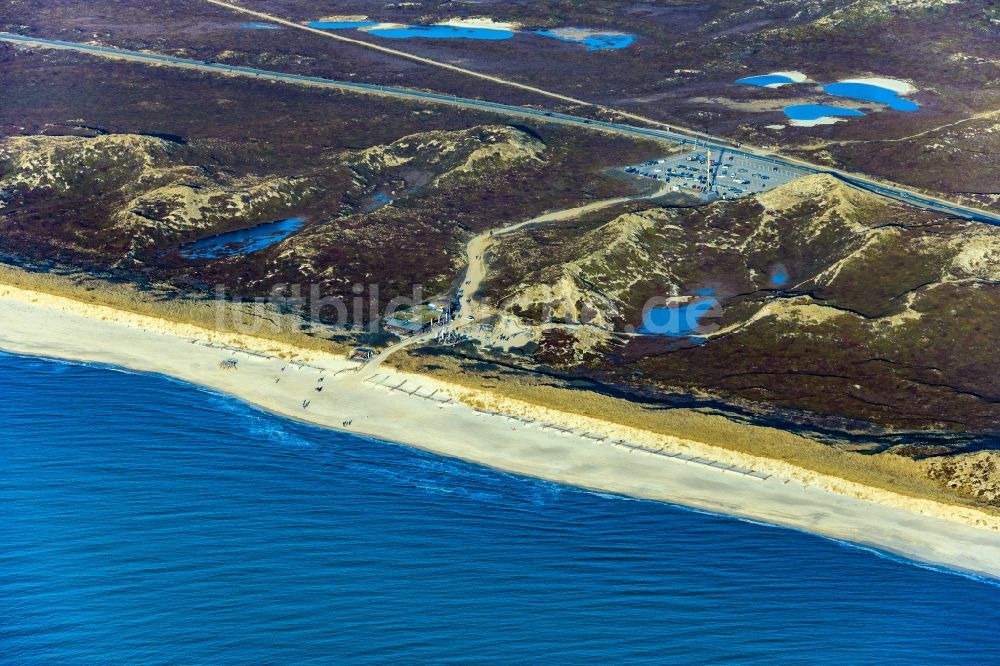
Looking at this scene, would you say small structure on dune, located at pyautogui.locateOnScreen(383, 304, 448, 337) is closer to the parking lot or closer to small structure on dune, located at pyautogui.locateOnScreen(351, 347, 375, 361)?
small structure on dune, located at pyautogui.locateOnScreen(351, 347, 375, 361)

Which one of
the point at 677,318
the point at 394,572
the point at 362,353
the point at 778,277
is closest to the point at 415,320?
the point at 362,353

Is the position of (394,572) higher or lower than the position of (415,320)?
lower

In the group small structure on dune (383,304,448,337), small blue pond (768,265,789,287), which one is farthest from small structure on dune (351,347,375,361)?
small blue pond (768,265,789,287)

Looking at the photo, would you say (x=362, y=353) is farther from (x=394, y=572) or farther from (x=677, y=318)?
(x=677, y=318)

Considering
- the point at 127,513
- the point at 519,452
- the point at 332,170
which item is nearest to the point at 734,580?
the point at 519,452

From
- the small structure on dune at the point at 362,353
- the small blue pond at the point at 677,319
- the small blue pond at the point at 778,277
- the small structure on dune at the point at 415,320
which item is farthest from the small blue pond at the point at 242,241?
the small blue pond at the point at 778,277
